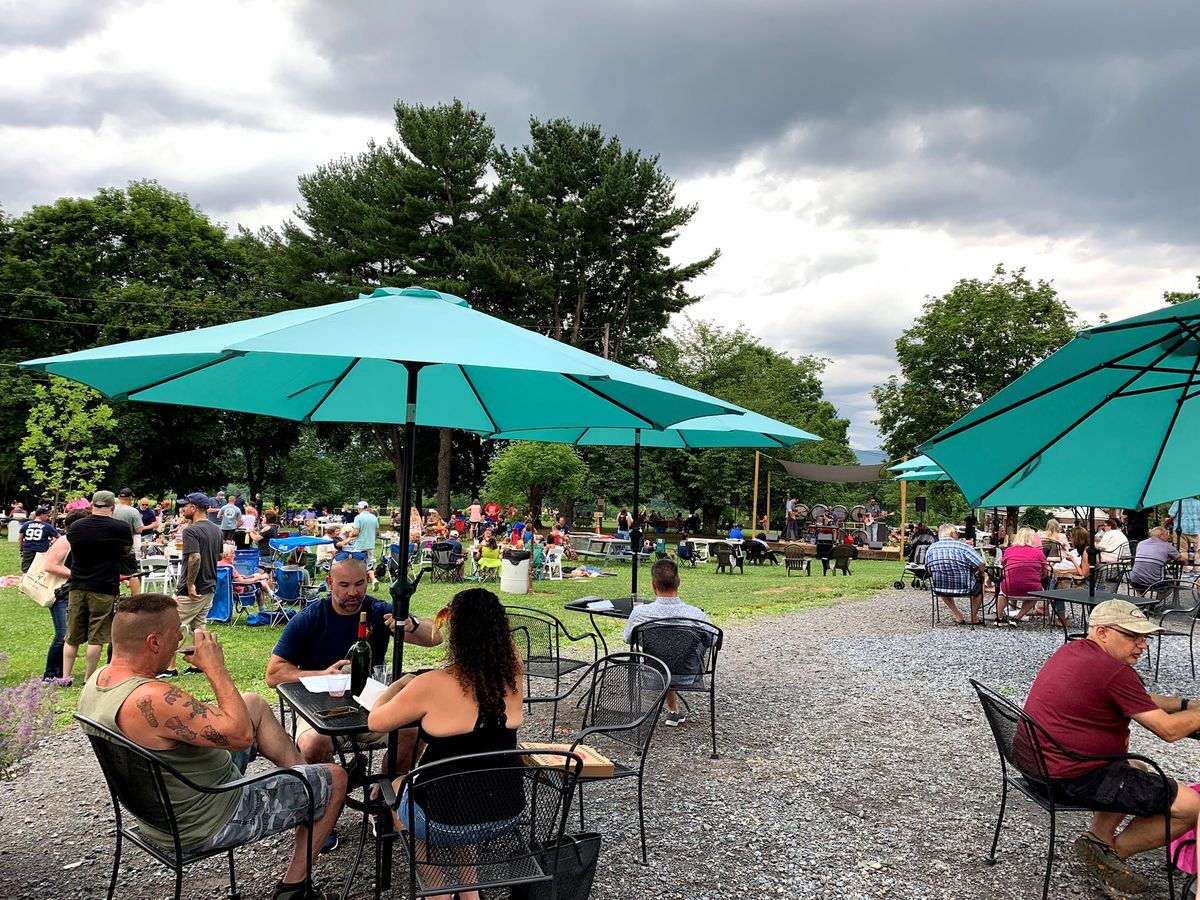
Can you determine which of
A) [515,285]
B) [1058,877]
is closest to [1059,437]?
[1058,877]

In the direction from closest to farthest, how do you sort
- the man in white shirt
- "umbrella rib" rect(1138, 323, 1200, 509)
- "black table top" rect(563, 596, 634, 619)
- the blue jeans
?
1. "umbrella rib" rect(1138, 323, 1200, 509)
2. the man in white shirt
3. "black table top" rect(563, 596, 634, 619)
4. the blue jeans

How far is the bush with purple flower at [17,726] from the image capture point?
2889 mm

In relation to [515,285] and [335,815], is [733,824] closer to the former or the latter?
[335,815]

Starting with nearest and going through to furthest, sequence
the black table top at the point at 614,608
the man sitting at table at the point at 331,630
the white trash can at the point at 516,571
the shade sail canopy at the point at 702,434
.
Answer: the man sitting at table at the point at 331,630, the black table top at the point at 614,608, the shade sail canopy at the point at 702,434, the white trash can at the point at 516,571

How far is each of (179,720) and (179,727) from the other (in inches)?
0.9

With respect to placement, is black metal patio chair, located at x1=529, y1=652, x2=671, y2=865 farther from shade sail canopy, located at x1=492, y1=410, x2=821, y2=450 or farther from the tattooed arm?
shade sail canopy, located at x1=492, y1=410, x2=821, y2=450

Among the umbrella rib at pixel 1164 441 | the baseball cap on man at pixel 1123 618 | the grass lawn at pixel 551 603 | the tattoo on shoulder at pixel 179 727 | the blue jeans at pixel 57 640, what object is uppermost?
the umbrella rib at pixel 1164 441

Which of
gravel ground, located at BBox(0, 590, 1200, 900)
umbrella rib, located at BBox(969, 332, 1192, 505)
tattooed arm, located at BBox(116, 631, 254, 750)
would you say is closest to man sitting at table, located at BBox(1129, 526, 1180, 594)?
gravel ground, located at BBox(0, 590, 1200, 900)

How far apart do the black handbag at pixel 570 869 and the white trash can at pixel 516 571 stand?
1114cm

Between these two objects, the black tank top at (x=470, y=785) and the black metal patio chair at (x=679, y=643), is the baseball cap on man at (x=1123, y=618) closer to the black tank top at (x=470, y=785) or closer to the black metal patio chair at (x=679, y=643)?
the black metal patio chair at (x=679, y=643)

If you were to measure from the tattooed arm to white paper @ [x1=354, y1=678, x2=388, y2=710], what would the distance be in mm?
491

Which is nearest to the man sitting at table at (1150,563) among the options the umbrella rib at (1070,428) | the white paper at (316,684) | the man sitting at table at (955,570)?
the man sitting at table at (955,570)

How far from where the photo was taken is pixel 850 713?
20.2 ft

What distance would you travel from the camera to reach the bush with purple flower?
2.89 m
